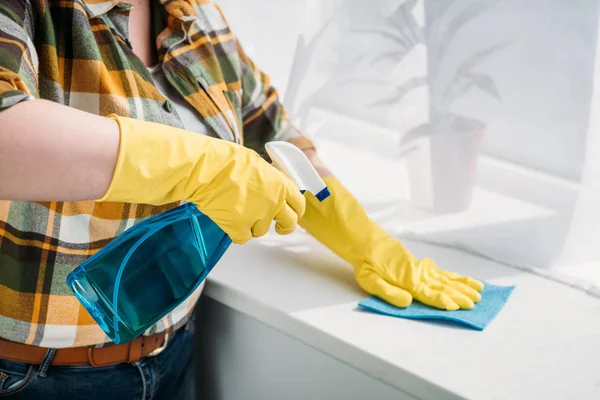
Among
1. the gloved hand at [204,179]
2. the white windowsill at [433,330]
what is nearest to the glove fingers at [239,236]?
the gloved hand at [204,179]

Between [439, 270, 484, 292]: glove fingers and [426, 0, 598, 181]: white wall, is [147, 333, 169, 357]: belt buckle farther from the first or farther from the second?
[426, 0, 598, 181]: white wall

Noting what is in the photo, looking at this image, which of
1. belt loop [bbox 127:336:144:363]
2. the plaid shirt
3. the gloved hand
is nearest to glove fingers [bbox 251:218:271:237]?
the gloved hand

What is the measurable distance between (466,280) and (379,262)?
0.15 metres

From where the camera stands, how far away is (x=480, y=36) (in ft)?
3.65

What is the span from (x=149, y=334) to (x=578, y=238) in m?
0.72

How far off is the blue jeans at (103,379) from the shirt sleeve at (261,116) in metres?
0.37

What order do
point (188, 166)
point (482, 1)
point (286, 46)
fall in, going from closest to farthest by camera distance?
point (188, 166), point (482, 1), point (286, 46)

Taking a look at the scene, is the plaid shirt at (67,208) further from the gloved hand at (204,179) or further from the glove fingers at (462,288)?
the glove fingers at (462,288)

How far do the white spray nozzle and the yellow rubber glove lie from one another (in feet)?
0.93

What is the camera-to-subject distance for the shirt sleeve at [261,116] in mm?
1192

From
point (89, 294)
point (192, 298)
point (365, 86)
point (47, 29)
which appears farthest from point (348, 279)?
point (47, 29)

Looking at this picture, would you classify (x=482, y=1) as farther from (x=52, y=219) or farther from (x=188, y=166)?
(x=52, y=219)

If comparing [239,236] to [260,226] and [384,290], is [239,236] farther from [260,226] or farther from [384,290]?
[384,290]

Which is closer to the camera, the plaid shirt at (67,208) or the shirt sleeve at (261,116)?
the plaid shirt at (67,208)
